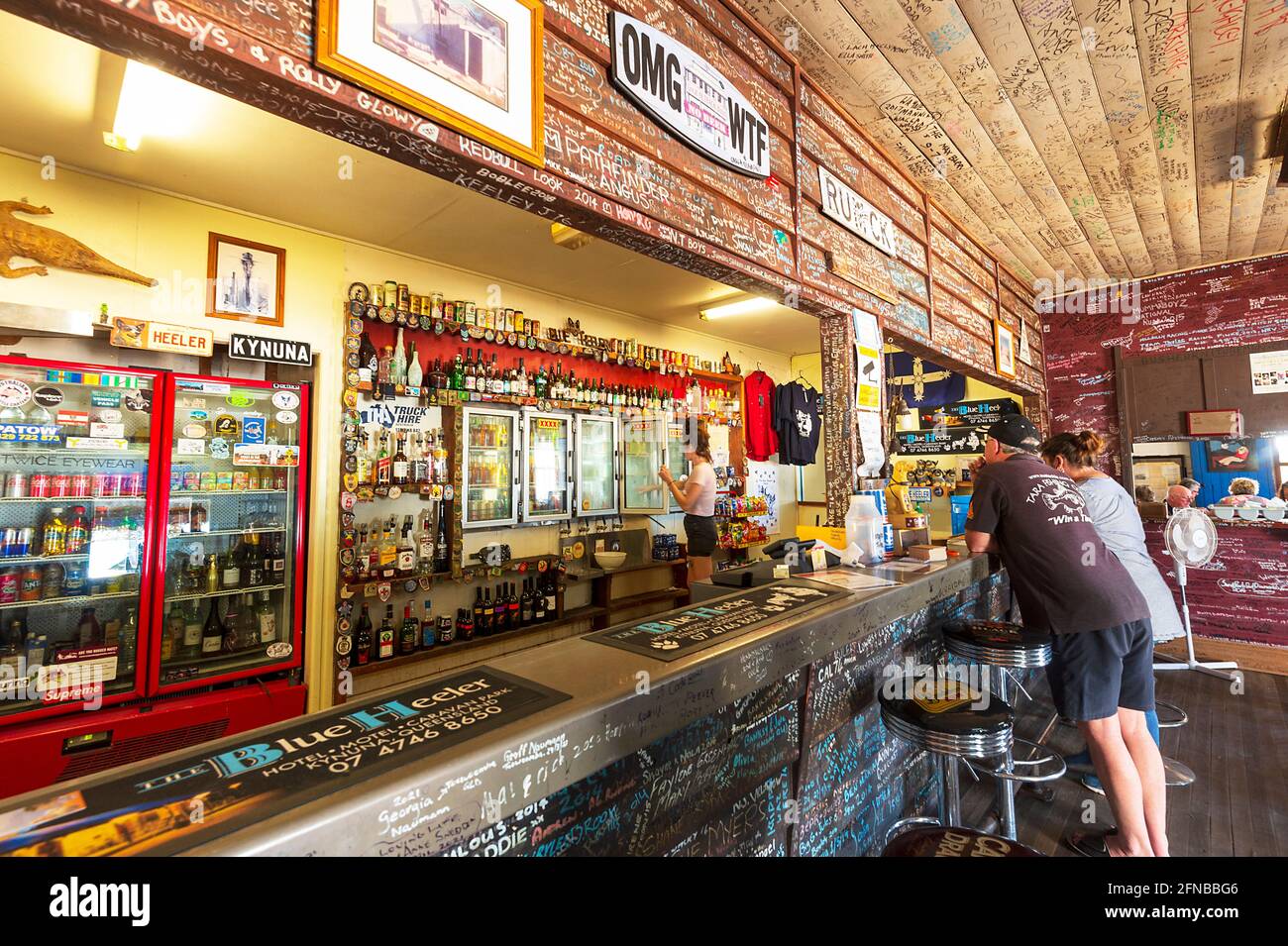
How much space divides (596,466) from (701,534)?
1235mm

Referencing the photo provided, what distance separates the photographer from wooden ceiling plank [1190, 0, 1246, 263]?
2.36 m

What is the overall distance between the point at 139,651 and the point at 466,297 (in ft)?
10.1

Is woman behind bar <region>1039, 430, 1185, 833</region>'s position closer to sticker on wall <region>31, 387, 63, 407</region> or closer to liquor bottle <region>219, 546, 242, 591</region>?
liquor bottle <region>219, 546, 242, 591</region>

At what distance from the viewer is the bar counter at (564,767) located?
712mm

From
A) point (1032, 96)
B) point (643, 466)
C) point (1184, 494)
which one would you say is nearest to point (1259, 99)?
point (1032, 96)

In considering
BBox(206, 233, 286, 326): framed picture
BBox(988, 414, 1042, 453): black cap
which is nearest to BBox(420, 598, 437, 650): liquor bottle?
BBox(206, 233, 286, 326): framed picture

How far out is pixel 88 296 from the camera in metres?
2.88

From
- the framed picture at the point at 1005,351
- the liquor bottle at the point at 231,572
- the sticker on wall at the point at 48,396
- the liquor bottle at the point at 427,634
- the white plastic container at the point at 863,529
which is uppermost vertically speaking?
the framed picture at the point at 1005,351

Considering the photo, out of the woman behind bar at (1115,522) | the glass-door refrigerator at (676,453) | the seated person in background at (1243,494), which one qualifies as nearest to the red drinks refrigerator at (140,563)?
the glass-door refrigerator at (676,453)

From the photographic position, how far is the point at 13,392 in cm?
264

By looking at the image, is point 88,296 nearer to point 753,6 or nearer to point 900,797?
point 753,6

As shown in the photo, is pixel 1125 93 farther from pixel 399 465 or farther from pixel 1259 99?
pixel 399 465

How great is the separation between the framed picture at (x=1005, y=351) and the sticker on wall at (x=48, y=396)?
20.5ft

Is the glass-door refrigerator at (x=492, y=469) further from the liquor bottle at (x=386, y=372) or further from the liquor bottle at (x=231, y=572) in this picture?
the liquor bottle at (x=231, y=572)
